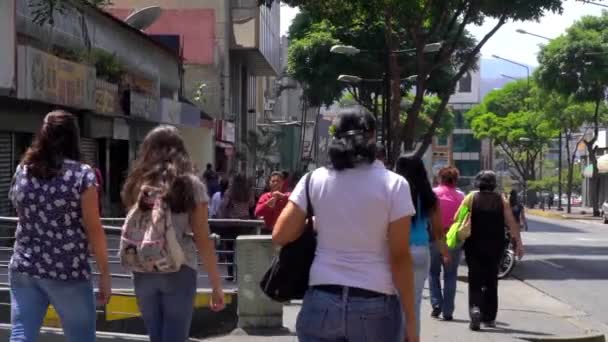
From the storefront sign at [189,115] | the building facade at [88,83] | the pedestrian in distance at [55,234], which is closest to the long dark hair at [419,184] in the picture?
the pedestrian in distance at [55,234]

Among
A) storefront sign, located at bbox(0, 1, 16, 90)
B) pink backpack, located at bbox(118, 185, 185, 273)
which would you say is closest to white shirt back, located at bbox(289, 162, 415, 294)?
pink backpack, located at bbox(118, 185, 185, 273)

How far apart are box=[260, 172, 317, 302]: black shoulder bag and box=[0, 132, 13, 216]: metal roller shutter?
48.2ft

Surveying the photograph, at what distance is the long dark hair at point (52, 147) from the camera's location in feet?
18.7

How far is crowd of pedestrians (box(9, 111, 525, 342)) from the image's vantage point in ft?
15.5

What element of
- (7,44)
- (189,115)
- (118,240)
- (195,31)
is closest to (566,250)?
(189,115)

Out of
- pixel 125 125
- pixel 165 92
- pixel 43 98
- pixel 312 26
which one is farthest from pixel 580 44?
pixel 43 98

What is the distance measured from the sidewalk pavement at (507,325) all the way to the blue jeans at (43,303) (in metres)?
3.76

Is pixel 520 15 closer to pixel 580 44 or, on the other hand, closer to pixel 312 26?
pixel 312 26

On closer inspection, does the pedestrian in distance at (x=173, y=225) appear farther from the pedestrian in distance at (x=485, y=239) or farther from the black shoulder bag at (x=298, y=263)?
the pedestrian in distance at (x=485, y=239)

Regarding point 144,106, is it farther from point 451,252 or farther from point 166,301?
point 166,301

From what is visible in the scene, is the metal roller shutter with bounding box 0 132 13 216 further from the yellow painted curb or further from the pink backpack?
the pink backpack

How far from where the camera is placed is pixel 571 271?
1958cm

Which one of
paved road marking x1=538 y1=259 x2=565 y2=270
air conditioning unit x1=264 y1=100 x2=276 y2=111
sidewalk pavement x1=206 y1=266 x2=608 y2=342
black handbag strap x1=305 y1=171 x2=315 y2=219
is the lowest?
paved road marking x1=538 y1=259 x2=565 y2=270

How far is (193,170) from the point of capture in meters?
6.07
